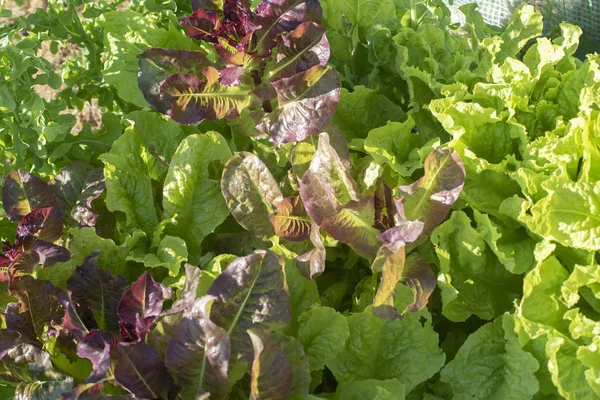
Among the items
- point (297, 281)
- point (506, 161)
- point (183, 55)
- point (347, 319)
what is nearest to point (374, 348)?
point (347, 319)

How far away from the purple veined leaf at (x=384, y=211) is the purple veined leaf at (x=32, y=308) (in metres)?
0.60

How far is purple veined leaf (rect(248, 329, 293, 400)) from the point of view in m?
0.93

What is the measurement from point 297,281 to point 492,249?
352mm

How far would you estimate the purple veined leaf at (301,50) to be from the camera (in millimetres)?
1237

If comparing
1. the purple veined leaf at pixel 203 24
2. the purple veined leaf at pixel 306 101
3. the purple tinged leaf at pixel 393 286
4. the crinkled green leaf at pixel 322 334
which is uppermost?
the purple veined leaf at pixel 203 24

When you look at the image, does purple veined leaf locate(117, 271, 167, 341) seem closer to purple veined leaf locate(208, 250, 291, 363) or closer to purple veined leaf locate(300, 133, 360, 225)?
purple veined leaf locate(208, 250, 291, 363)

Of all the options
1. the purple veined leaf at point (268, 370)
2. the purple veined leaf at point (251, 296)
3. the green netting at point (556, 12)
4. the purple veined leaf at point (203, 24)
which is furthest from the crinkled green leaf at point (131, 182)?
the green netting at point (556, 12)

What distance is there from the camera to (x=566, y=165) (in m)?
1.19

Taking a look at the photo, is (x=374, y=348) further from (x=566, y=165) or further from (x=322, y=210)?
(x=566, y=165)

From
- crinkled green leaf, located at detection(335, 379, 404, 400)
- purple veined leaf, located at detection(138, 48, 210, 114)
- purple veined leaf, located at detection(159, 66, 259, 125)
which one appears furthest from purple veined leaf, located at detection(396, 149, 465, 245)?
purple veined leaf, located at detection(138, 48, 210, 114)

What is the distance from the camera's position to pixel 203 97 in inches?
50.9

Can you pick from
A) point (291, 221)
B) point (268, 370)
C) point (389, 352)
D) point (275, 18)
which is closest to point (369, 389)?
point (389, 352)

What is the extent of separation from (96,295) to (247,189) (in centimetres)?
34

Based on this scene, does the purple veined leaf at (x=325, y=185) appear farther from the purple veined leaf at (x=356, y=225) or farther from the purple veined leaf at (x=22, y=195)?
the purple veined leaf at (x=22, y=195)
